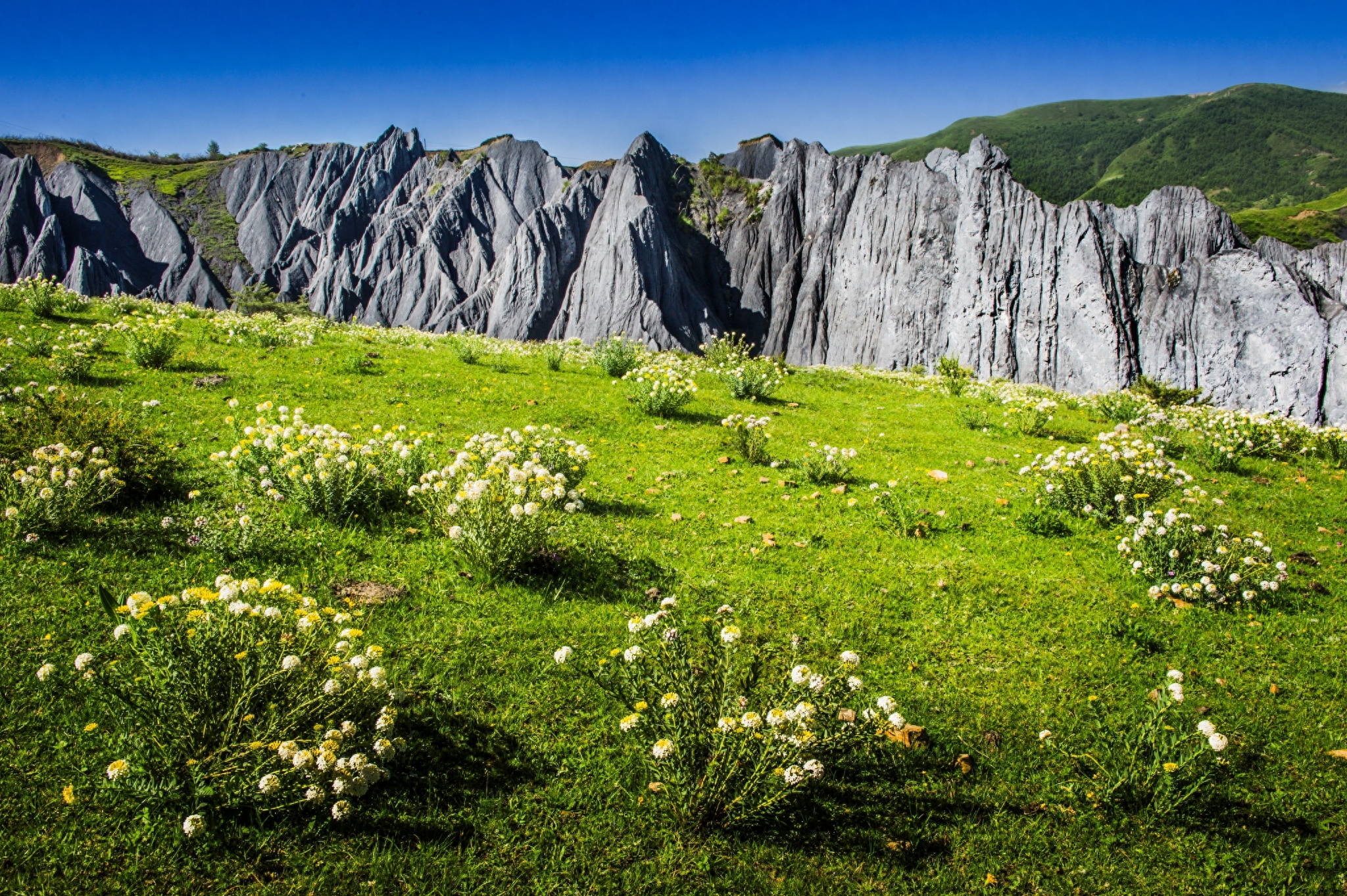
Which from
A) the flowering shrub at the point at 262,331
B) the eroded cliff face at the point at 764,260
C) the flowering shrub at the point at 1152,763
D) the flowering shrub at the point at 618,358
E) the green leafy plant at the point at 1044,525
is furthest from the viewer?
the eroded cliff face at the point at 764,260

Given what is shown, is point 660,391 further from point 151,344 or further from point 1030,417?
point 151,344

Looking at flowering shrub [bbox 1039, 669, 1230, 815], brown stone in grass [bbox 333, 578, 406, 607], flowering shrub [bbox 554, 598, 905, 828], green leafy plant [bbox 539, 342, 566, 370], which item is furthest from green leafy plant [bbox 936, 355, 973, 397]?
brown stone in grass [bbox 333, 578, 406, 607]

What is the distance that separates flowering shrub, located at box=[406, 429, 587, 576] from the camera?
206 inches

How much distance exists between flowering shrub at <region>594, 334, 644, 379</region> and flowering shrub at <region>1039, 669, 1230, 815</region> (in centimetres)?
1155

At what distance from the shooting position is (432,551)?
573cm

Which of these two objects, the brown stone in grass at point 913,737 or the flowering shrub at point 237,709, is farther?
the brown stone in grass at point 913,737

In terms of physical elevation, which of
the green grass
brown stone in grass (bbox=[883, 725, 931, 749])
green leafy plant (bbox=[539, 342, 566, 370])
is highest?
the green grass

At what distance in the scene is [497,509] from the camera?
524 centimetres

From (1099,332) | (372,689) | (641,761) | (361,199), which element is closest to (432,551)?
(372,689)

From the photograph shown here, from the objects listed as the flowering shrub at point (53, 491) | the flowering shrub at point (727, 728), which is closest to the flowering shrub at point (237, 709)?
the flowering shrub at point (727, 728)

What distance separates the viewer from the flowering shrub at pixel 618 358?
47.9 ft

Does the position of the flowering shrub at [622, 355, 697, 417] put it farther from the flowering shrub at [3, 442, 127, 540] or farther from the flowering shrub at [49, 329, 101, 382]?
the flowering shrub at [49, 329, 101, 382]

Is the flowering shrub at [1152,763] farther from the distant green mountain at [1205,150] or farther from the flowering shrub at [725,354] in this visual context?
the distant green mountain at [1205,150]

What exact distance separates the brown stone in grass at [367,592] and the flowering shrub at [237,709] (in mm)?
1355
